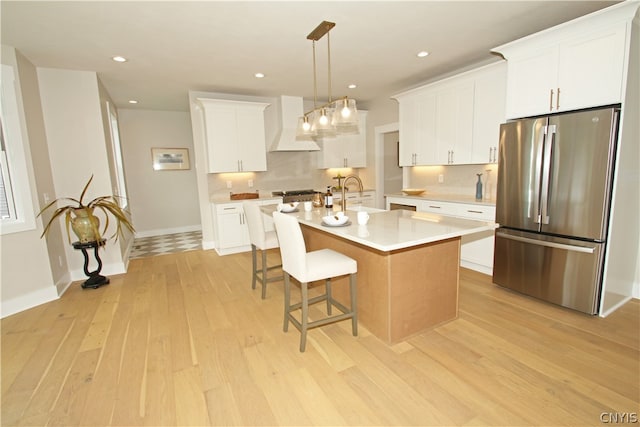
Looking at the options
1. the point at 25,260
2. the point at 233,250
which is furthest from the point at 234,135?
the point at 25,260

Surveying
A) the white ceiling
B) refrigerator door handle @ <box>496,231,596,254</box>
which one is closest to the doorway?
the white ceiling

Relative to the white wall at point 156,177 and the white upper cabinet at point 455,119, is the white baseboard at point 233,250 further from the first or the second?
the white upper cabinet at point 455,119

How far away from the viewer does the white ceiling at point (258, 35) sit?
2580 mm

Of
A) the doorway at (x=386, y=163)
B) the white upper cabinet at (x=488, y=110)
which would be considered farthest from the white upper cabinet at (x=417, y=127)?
the doorway at (x=386, y=163)

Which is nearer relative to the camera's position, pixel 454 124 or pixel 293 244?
pixel 293 244

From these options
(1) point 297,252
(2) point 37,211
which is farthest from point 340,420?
(2) point 37,211

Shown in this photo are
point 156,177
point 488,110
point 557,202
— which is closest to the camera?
point 557,202

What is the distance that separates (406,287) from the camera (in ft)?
7.93

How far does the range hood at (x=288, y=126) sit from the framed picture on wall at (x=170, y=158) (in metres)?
2.53

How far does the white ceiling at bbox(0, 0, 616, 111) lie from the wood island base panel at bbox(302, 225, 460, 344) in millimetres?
2053

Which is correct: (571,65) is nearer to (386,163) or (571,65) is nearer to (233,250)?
(386,163)

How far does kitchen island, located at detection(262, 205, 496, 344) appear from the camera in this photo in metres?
2.29

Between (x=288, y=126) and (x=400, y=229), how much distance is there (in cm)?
394

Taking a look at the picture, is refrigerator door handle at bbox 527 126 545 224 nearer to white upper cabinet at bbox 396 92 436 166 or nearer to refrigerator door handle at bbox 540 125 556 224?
refrigerator door handle at bbox 540 125 556 224
